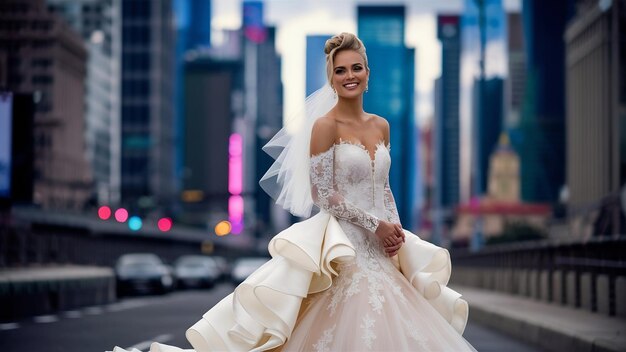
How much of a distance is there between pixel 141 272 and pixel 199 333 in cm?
3441

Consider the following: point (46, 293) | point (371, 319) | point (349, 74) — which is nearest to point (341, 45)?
point (349, 74)

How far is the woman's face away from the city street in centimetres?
720

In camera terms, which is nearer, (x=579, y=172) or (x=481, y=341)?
(x=481, y=341)

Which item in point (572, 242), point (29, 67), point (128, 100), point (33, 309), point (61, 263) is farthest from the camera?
point (128, 100)

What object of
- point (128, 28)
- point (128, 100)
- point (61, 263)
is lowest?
point (61, 263)

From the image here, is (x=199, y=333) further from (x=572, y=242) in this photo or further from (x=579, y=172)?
(x=579, y=172)

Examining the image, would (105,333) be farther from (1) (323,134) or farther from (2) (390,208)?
(1) (323,134)

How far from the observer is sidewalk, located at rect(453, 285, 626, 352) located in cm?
1115

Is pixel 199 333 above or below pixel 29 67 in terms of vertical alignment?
below

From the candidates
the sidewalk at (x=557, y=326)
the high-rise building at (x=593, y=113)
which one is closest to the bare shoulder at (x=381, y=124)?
the sidewalk at (x=557, y=326)

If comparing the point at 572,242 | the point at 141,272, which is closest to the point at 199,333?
the point at 572,242

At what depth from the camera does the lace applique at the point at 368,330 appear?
5492mm

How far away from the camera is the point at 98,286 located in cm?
2962

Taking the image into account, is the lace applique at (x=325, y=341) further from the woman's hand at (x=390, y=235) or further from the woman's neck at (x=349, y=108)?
the woman's neck at (x=349, y=108)
